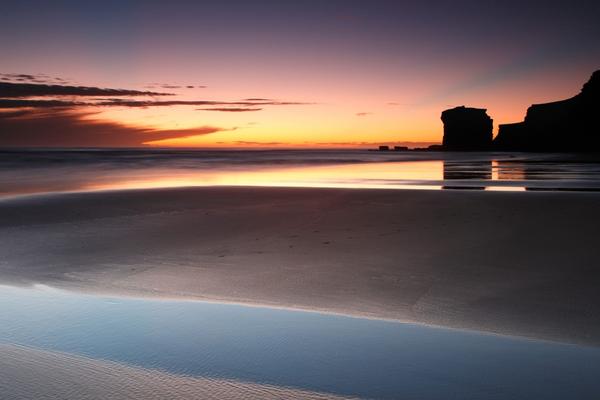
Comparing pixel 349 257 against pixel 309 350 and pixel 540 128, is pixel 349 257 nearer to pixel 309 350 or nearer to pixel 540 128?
pixel 309 350

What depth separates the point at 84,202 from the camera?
13078 mm

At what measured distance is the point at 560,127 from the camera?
126m

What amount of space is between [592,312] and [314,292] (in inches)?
94.5

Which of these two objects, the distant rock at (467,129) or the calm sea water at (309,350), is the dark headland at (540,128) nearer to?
the distant rock at (467,129)

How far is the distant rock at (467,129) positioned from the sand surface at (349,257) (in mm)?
170053

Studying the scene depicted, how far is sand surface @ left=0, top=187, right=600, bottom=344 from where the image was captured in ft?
14.7

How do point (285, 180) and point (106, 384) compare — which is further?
point (285, 180)

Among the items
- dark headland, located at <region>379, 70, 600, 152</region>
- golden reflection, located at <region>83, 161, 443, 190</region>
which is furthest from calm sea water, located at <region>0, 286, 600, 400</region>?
dark headland, located at <region>379, 70, 600, 152</region>

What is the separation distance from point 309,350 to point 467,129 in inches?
7178

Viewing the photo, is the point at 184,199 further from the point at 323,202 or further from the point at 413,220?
the point at 413,220

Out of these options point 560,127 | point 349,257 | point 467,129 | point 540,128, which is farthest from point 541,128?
point 349,257

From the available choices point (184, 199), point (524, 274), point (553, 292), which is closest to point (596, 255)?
point (524, 274)

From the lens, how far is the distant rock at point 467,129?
17262 centimetres

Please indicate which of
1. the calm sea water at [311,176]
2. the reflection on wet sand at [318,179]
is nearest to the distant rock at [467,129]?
the calm sea water at [311,176]
